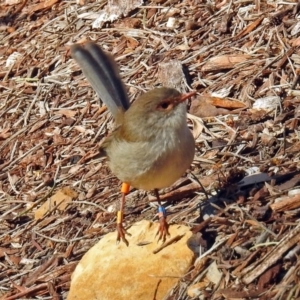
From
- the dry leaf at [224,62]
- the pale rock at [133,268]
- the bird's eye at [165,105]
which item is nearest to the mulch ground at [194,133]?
the dry leaf at [224,62]

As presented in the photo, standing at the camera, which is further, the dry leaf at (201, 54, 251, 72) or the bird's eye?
the dry leaf at (201, 54, 251, 72)

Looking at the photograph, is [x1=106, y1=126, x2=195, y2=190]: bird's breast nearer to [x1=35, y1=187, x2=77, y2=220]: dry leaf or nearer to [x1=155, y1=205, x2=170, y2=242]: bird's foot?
[x1=155, y1=205, x2=170, y2=242]: bird's foot

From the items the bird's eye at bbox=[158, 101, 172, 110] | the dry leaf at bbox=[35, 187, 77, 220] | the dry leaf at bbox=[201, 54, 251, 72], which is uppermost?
the bird's eye at bbox=[158, 101, 172, 110]

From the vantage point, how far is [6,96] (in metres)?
8.35

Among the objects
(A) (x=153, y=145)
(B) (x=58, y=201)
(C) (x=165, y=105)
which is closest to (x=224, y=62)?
(C) (x=165, y=105)

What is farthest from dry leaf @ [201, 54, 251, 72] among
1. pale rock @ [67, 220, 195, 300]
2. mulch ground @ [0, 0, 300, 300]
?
pale rock @ [67, 220, 195, 300]

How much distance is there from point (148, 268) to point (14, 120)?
311 cm

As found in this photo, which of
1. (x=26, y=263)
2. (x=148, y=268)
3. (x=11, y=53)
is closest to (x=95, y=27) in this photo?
(x=11, y=53)

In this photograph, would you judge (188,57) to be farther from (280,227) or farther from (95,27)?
(280,227)

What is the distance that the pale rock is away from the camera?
5.36 metres

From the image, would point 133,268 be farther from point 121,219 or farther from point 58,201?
point 58,201

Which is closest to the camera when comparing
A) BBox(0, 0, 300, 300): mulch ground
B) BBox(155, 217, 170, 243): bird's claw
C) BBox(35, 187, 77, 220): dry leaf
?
BBox(0, 0, 300, 300): mulch ground

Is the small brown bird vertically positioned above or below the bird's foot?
above

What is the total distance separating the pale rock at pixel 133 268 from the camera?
5359mm
